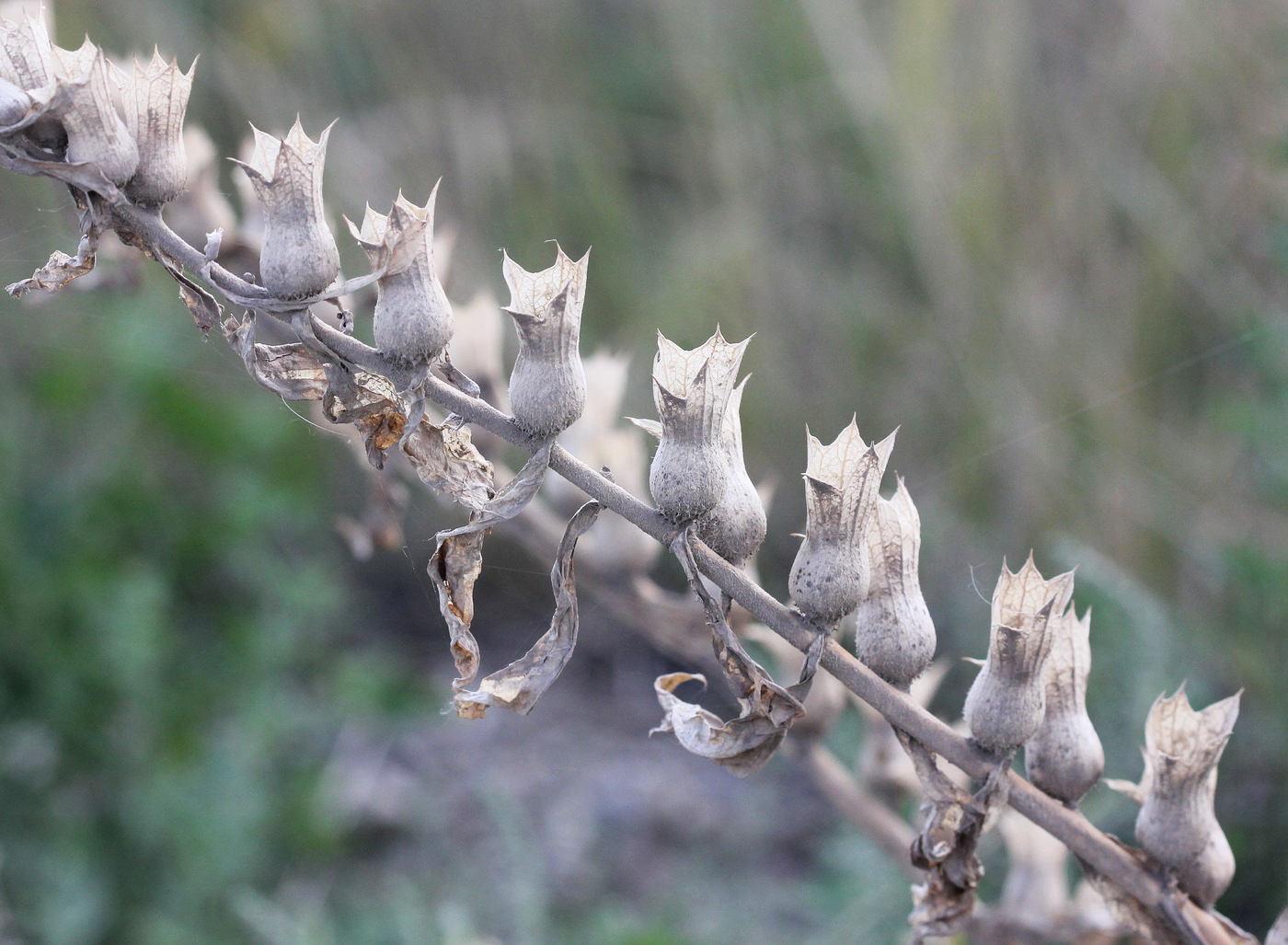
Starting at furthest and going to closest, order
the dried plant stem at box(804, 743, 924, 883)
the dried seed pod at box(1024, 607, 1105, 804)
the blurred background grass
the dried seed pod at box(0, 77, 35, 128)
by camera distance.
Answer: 1. the blurred background grass
2. the dried plant stem at box(804, 743, 924, 883)
3. the dried seed pod at box(1024, 607, 1105, 804)
4. the dried seed pod at box(0, 77, 35, 128)

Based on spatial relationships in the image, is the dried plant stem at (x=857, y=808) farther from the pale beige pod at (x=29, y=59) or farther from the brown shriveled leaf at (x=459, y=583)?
the pale beige pod at (x=29, y=59)

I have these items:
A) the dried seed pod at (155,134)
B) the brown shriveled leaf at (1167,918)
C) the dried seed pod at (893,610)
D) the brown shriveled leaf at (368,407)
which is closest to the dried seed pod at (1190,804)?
the brown shriveled leaf at (1167,918)

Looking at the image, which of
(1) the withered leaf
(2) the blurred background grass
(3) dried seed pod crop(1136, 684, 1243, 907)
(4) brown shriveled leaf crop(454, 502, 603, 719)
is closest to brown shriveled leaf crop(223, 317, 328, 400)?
(1) the withered leaf

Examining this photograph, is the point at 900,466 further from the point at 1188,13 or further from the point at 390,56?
the point at 390,56

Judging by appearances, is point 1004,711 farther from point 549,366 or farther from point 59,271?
point 59,271

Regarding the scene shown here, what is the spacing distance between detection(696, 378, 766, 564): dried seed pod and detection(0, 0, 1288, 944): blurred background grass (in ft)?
2.84

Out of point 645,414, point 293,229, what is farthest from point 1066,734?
point 645,414

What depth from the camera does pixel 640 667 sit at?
1.90 m

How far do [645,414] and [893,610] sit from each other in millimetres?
1338

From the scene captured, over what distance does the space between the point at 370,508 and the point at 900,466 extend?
130 cm

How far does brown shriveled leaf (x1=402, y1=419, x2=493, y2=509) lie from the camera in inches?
15.9

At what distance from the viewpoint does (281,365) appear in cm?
41

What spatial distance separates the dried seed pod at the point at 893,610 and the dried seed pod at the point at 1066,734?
0.22 feet

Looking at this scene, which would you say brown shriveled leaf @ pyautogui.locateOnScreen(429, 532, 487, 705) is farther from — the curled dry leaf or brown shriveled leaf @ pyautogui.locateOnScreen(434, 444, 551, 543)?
the curled dry leaf
